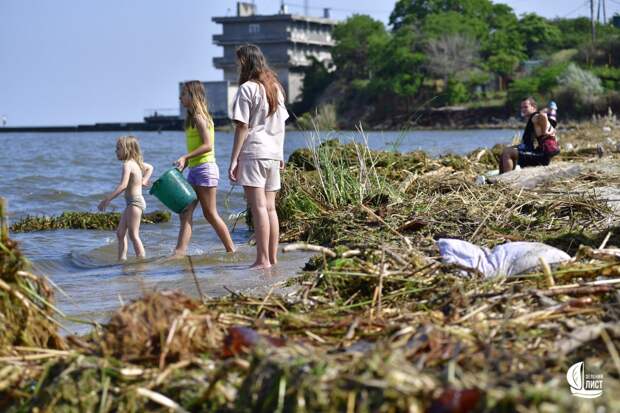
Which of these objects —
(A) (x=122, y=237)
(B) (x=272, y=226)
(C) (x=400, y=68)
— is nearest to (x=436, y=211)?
(B) (x=272, y=226)

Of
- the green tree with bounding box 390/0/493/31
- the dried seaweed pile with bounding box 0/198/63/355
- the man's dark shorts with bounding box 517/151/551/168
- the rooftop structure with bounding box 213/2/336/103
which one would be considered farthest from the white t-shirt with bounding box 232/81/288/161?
the rooftop structure with bounding box 213/2/336/103

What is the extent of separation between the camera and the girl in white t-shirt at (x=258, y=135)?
7305 mm

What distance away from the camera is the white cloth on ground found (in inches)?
204

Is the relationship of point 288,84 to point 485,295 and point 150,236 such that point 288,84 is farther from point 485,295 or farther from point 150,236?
point 485,295

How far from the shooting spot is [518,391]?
9.47ft

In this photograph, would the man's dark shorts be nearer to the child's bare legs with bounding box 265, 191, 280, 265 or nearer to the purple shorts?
the purple shorts

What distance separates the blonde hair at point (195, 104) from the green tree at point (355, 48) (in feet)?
344

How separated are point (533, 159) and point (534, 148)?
23 centimetres

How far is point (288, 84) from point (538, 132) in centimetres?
11112

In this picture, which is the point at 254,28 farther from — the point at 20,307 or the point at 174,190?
the point at 20,307

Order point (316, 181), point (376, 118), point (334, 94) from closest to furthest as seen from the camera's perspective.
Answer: point (316, 181) < point (376, 118) < point (334, 94)

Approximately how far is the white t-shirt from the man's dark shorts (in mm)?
6397

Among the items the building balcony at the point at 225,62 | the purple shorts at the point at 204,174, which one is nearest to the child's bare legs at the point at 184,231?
the purple shorts at the point at 204,174

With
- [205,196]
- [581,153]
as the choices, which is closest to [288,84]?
[581,153]
